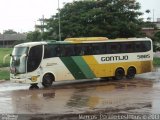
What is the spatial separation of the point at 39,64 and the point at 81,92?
156 inches

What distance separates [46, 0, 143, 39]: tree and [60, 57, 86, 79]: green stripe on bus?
13.2 metres

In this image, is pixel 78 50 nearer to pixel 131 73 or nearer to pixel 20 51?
pixel 20 51

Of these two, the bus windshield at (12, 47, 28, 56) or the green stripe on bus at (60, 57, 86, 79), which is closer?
the bus windshield at (12, 47, 28, 56)

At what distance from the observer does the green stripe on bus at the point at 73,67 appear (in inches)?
1005

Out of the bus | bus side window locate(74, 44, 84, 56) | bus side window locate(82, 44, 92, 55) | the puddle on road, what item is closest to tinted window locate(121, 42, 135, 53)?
the bus

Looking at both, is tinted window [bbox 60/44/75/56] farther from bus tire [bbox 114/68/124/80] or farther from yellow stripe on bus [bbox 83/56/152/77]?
bus tire [bbox 114/68/124/80]

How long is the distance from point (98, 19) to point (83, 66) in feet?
47.1

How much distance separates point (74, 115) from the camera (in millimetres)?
13695

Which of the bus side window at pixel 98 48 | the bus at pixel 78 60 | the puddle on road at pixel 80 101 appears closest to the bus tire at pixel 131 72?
the bus at pixel 78 60

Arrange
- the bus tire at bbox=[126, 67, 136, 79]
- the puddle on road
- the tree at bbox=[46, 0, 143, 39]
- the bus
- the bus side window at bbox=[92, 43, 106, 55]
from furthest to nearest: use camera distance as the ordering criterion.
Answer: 1. the tree at bbox=[46, 0, 143, 39]
2. the bus tire at bbox=[126, 67, 136, 79]
3. the bus side window at bbox=[92, 43, 106, 55]
4. the bus
5. the puddle on road

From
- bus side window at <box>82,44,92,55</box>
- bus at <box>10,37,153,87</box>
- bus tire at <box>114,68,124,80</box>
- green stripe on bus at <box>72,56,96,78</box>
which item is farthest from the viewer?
bus tire at <box>114,68,124,80</box>

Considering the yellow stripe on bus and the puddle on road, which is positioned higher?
the yellow stripe on bus

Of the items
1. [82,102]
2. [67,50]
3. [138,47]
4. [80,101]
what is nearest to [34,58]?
[67,50]

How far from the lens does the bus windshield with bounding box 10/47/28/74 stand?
23.8m
